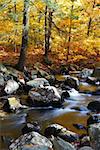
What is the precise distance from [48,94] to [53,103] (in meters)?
0.41

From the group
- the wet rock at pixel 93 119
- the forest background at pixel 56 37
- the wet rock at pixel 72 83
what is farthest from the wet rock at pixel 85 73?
the wet rock at pixel 93 119

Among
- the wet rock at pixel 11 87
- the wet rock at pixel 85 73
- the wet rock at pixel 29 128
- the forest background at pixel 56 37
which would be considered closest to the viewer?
the wet rock at pixel 29 128

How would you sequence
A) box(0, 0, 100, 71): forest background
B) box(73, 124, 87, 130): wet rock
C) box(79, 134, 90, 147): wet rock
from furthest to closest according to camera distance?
1. box(0, 0, 100, 71): forest background
2. box(73, 124, 87, 130): wet rock
3. box(79, 134, 90, 147): wet rock

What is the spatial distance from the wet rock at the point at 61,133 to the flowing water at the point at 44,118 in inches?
A: 25.5

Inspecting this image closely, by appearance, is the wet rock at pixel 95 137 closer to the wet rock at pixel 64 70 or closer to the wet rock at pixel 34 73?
the wet rock at pixel 34 73

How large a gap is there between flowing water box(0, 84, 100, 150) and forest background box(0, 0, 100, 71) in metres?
6.81

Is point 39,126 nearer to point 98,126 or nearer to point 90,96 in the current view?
point 98,126

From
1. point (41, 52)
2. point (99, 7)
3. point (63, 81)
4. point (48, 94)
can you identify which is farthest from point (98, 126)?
point (99, 7)

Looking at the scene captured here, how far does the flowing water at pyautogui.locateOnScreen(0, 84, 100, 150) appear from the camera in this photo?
966cm

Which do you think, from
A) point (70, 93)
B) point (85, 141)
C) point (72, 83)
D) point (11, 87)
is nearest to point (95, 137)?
point (85, 141)

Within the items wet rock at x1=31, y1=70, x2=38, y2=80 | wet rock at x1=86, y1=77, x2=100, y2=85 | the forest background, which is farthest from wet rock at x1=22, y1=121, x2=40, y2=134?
the forest background

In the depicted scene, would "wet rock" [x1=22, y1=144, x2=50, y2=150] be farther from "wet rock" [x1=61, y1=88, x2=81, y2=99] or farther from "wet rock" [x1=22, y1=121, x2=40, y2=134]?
"wet rock" [x1=61, y1=88, x2=81, y2=99]

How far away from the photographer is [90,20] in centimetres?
2412

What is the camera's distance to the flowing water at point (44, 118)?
9665mm
